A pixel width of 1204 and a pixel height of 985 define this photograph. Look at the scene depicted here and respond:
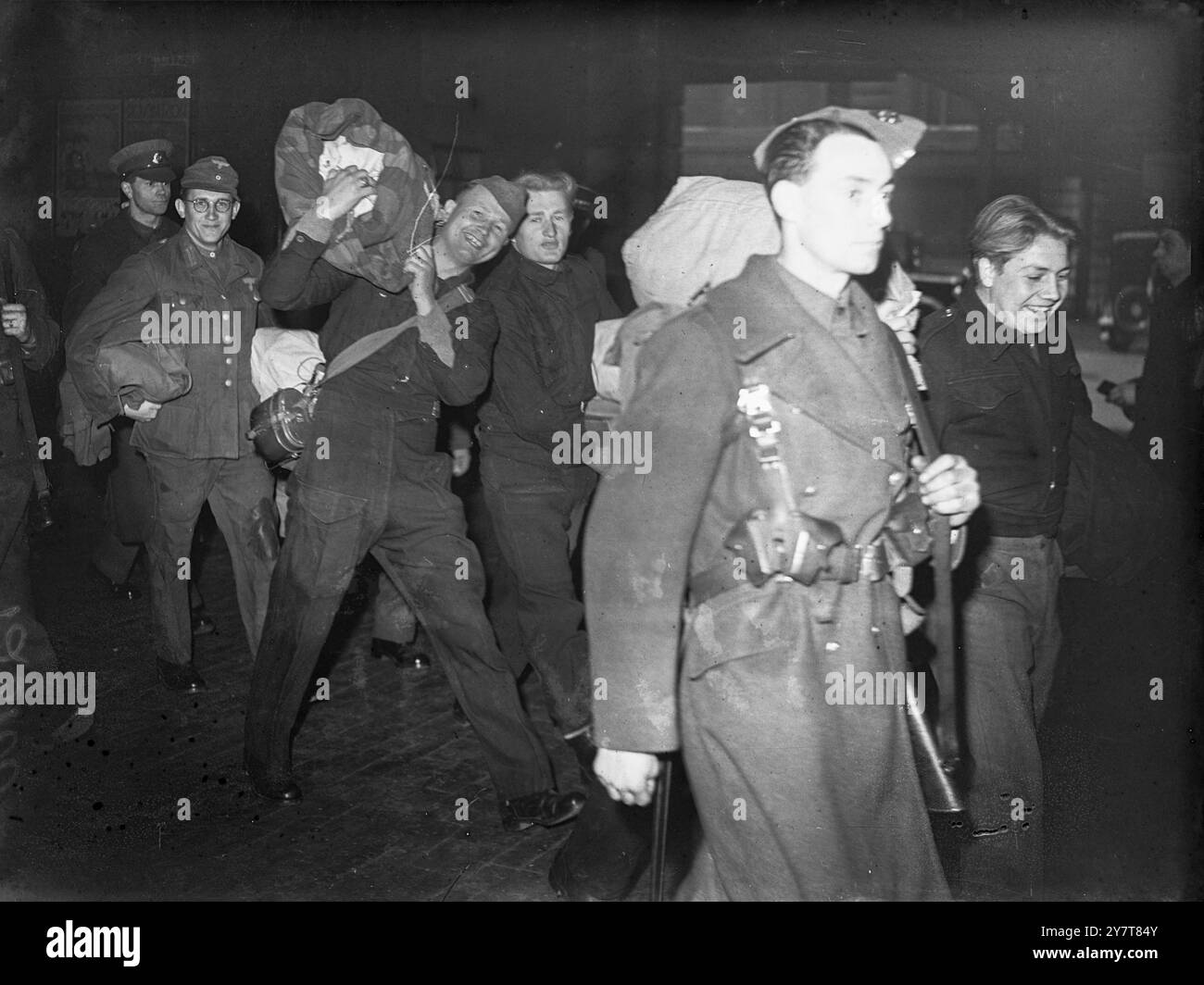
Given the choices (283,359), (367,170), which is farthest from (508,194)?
(283,359)

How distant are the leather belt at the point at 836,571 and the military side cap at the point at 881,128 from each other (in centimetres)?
94

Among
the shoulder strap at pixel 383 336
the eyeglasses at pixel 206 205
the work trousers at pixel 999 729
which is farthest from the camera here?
the eyeglasses at pixel 206 205

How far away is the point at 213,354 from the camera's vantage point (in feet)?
17.9

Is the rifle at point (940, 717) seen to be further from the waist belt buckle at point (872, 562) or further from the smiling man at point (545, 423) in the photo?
the smiling man at point (545, 423)

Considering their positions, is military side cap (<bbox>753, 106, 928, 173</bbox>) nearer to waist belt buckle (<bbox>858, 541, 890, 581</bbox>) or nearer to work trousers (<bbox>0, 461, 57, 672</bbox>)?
waist belt buckle (<bbox>858, 541, 890, 581</bbox>)

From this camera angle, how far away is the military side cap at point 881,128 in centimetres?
329

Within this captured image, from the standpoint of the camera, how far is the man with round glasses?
5133 mm

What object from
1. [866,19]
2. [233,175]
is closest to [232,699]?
[233,175]

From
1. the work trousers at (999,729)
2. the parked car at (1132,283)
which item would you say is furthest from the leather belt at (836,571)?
the parked car at (1132,283)

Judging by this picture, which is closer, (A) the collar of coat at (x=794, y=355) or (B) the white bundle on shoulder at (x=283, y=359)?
(A) the collar of coat at (x=794, y=355)

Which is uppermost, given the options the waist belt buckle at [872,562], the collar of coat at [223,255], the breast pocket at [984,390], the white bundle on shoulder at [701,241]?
the collar of coat at [223,255]

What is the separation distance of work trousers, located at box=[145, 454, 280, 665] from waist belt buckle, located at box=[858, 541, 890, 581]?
3129 millimetres
